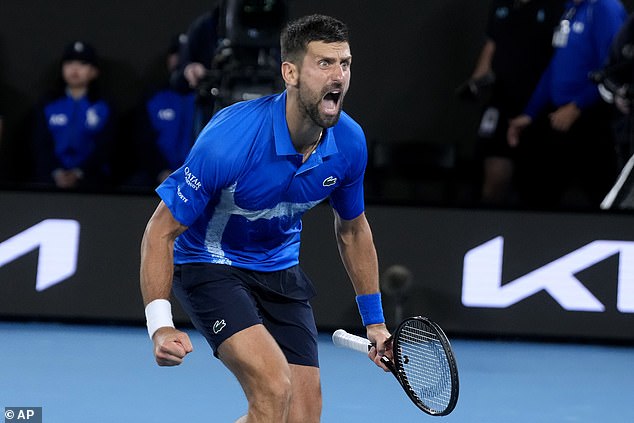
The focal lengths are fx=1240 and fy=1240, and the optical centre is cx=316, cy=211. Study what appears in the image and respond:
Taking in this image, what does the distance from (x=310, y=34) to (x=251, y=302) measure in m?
0.94

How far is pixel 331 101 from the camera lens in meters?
4.14

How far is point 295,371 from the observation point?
441 centimetres

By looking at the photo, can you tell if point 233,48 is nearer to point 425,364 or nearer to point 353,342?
point 353,342

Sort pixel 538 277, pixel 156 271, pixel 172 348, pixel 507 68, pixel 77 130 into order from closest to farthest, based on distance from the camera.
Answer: pixel 172 348 → pixel 156 271 → pixel 538 277 → pixel 507 68 → pixel 77 130

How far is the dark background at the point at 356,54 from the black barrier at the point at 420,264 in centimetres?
322

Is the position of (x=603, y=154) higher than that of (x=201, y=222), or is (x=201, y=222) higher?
(x=201, y=222)

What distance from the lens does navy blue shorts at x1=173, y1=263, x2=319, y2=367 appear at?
4207 millimetres

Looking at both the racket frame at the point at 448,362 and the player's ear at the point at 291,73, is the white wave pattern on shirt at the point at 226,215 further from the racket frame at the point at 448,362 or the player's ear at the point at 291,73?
the racket frame at the point at 448,362

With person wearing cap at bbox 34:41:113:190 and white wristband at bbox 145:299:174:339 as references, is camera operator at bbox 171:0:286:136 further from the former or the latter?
white wristband at bbox 145:299:174:339

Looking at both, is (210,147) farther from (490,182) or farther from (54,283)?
(490,182)

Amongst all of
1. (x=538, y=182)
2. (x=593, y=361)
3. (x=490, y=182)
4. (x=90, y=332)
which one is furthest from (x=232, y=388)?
(x=538, y=182)

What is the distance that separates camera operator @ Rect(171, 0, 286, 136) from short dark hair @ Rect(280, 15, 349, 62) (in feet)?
12.9

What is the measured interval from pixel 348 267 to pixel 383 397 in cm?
175
